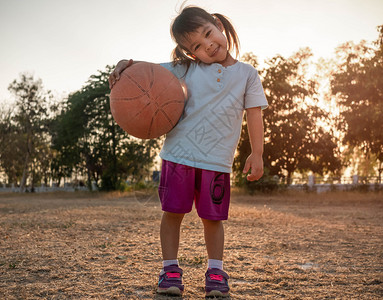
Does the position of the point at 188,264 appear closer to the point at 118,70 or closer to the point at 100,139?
the point at 118,70

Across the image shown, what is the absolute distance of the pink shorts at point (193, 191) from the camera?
289 centimetres

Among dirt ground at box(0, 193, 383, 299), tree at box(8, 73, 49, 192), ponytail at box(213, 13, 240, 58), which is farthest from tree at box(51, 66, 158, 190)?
ponytail at box(213, 13, 240, 58)

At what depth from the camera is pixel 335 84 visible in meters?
23.8

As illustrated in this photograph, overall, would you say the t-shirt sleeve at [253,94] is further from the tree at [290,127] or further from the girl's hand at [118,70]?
the tree at [290,127]

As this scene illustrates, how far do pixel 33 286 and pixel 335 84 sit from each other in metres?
23.2

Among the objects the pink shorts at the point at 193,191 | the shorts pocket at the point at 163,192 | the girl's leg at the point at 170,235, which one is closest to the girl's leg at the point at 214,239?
the pink shorts at the point at 193,191

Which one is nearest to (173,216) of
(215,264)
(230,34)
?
(215,264)

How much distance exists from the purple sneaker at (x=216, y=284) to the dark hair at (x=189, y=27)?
4.89 ft

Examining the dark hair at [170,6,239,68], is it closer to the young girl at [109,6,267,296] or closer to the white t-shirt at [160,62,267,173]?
the young girl at [109,6,267,296]

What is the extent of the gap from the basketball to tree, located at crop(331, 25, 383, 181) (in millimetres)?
18475

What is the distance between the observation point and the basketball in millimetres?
2965

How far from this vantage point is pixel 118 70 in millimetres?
3049

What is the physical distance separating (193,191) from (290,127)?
25.1 metres

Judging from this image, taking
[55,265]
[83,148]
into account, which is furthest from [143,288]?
[83,148]
